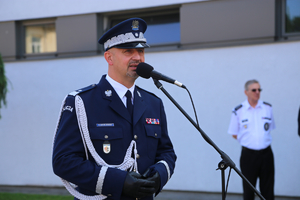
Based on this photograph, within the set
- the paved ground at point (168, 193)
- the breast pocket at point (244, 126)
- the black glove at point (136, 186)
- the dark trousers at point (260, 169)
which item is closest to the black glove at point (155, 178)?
the black glove at point (136, 186)

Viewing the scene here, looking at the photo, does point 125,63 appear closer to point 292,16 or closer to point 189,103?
point 189,103

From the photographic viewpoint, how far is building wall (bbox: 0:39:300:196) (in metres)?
5.34

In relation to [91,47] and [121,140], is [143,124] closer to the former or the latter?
[121,140]

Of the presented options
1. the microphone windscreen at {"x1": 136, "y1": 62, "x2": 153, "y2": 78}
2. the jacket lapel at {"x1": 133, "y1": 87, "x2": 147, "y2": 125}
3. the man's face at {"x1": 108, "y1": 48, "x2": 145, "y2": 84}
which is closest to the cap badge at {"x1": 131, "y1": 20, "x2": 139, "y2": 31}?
the man's face at {"x1": 108, "y1": 48, "x2": 145, "y2": 84}

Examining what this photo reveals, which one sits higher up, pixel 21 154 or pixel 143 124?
pixel 143 124

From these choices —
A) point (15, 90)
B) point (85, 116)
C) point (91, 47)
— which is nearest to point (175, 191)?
point (91, 47)

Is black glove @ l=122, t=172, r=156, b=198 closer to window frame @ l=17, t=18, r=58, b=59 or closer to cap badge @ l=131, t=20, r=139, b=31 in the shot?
cap badge @ l=131, t=20, r=139, b=31

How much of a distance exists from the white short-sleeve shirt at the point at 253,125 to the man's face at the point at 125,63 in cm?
310

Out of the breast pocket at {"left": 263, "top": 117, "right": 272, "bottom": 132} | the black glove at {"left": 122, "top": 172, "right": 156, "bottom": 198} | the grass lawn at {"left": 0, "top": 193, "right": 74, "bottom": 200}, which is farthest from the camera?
the grass lawn at {"left": 0, "top": 193, "right": 74, "bottom": 200}

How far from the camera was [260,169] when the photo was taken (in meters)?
4.70

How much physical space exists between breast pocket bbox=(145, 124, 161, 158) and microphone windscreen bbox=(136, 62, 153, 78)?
380 mm

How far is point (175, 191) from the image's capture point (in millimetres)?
5973

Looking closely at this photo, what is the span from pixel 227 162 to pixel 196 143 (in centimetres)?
392

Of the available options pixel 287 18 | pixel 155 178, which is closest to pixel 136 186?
pixel 155 178
